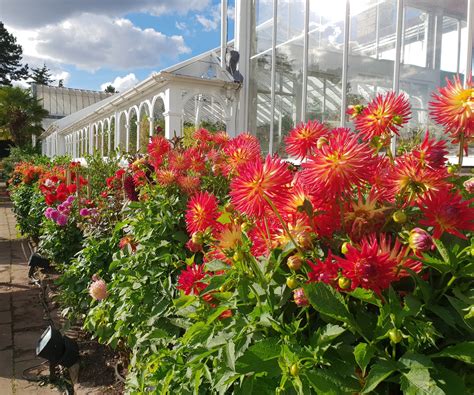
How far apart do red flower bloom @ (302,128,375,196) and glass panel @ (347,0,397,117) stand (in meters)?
3.36

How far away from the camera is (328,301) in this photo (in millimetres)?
714

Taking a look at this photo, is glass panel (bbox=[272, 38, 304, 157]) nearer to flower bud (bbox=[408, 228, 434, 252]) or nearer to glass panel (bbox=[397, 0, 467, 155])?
glass panel (bbox=[397, 0, 467, 155])

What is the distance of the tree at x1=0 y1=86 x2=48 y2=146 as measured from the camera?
81.1 ft

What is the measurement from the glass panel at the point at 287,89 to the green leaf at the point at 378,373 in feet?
13.8

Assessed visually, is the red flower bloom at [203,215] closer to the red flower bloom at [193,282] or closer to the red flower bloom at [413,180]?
the red flower bloom at [193,282]

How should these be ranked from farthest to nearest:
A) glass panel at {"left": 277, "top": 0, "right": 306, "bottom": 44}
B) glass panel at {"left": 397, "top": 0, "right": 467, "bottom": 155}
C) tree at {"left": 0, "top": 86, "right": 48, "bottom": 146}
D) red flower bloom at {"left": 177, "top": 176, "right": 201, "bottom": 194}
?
tree at {"left": 0, "top": 86, "right": 48, "bottom": 146}, glass panel at {"left": 277, "top": 0, "right": 306, "bottom": 44}, glass panel at {"left": 397, "top": 0, "right": 467, "bottom": 155}, red flower bloom at {"left": 177, "top": 176, "right": 201, "bottom": 194}

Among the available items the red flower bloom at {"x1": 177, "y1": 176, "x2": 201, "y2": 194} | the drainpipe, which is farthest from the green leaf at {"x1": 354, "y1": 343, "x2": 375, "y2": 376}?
the drainpipe

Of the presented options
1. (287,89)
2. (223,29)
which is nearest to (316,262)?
(287,89)

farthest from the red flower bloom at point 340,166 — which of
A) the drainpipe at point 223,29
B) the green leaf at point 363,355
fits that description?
the drainpipe at point 223,29

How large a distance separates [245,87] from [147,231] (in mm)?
4203

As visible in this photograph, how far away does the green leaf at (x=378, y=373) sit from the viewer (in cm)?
67

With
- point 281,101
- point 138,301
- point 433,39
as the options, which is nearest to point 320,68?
point 281,101

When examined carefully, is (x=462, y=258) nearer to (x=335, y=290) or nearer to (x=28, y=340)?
(x=335, y=290)

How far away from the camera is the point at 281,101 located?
17.1 feet
